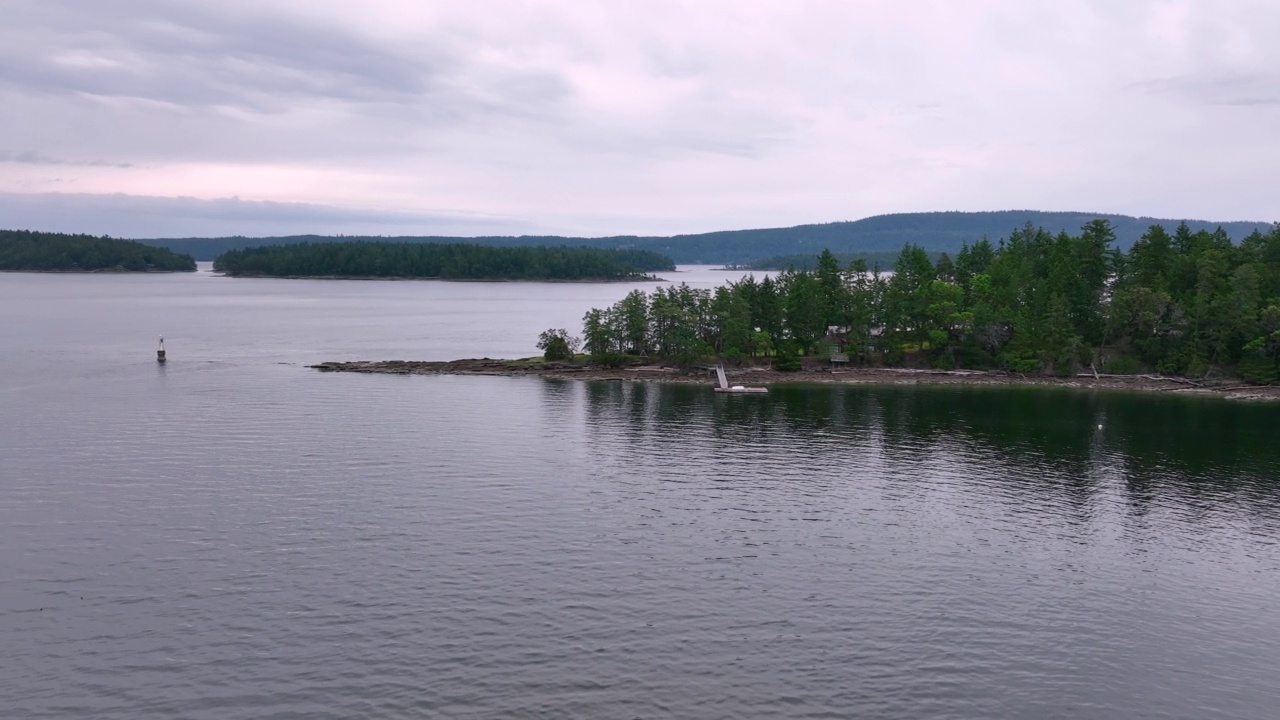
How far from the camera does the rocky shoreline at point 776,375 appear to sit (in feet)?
342

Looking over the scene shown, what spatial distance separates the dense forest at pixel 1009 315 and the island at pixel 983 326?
0.18 m

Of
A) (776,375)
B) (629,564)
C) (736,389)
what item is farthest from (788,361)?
(629,564)

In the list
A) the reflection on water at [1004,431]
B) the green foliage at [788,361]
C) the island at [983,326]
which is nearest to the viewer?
the reflection on water at [1004,431]

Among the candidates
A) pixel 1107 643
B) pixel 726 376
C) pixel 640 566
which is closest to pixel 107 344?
pixel 726 376

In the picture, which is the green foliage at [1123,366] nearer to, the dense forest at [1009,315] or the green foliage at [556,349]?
the dense forest at [1009,315]

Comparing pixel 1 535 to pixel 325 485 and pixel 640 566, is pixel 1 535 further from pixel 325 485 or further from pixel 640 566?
pixel 640 566

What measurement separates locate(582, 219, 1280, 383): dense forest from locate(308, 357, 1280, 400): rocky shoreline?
221 cm

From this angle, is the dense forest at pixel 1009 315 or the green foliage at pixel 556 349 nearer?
the dense forest at pixel 1009 315

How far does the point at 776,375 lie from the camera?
11056cm

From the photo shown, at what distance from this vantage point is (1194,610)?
3944 centimetres

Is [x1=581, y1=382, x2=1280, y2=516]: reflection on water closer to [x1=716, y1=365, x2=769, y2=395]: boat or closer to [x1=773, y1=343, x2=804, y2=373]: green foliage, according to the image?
[x1=716, y1=365, x2=769, y2=395]: boat

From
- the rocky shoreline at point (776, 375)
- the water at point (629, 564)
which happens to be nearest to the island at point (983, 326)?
the rocky shoreline at point (776, 375)

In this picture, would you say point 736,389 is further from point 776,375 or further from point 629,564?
point 629,564

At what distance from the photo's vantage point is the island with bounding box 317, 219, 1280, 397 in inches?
4190
